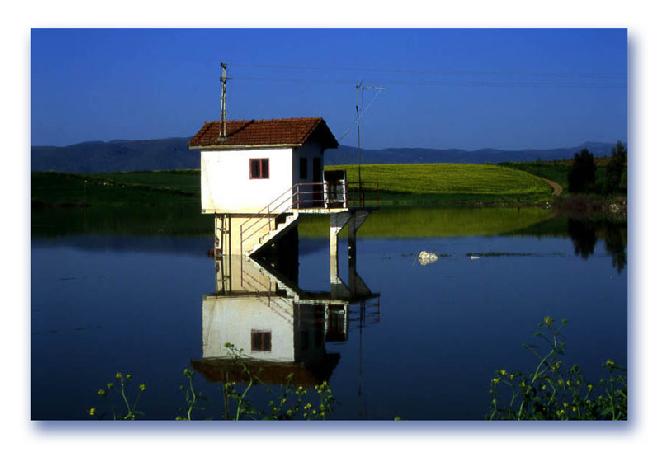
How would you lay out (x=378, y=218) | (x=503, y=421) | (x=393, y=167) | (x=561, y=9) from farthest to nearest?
(x=393, y=167)
(x=378, y=218)
(x=561, y=9)
(x=503, y=421)

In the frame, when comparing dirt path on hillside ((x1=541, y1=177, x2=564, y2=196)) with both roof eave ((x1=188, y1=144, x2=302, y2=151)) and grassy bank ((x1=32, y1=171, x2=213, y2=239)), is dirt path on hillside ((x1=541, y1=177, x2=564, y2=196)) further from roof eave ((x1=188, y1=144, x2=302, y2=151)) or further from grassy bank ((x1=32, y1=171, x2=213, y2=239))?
roof eave ((x1=188, y1=144, x2=302, y2=151))

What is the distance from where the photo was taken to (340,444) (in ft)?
39.9

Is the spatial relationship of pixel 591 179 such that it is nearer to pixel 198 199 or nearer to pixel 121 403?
pixel 198 199

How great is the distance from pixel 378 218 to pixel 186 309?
3745 centimetres

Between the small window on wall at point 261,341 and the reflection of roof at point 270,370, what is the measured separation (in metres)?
1.09

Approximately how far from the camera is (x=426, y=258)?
1257 inches

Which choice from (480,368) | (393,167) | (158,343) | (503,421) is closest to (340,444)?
(503,421)

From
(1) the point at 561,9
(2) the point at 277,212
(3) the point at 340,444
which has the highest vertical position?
(1) the point at 561,9

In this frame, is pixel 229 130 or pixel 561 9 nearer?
pixel 561 9

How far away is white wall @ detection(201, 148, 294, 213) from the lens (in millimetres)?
29172

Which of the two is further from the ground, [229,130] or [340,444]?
[229,130]

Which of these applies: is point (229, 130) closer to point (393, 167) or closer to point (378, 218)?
point (378, 218)

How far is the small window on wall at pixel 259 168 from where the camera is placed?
29320 millimetres

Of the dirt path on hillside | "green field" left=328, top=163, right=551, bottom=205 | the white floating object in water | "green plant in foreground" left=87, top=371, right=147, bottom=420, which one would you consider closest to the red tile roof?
the white floating object in water
